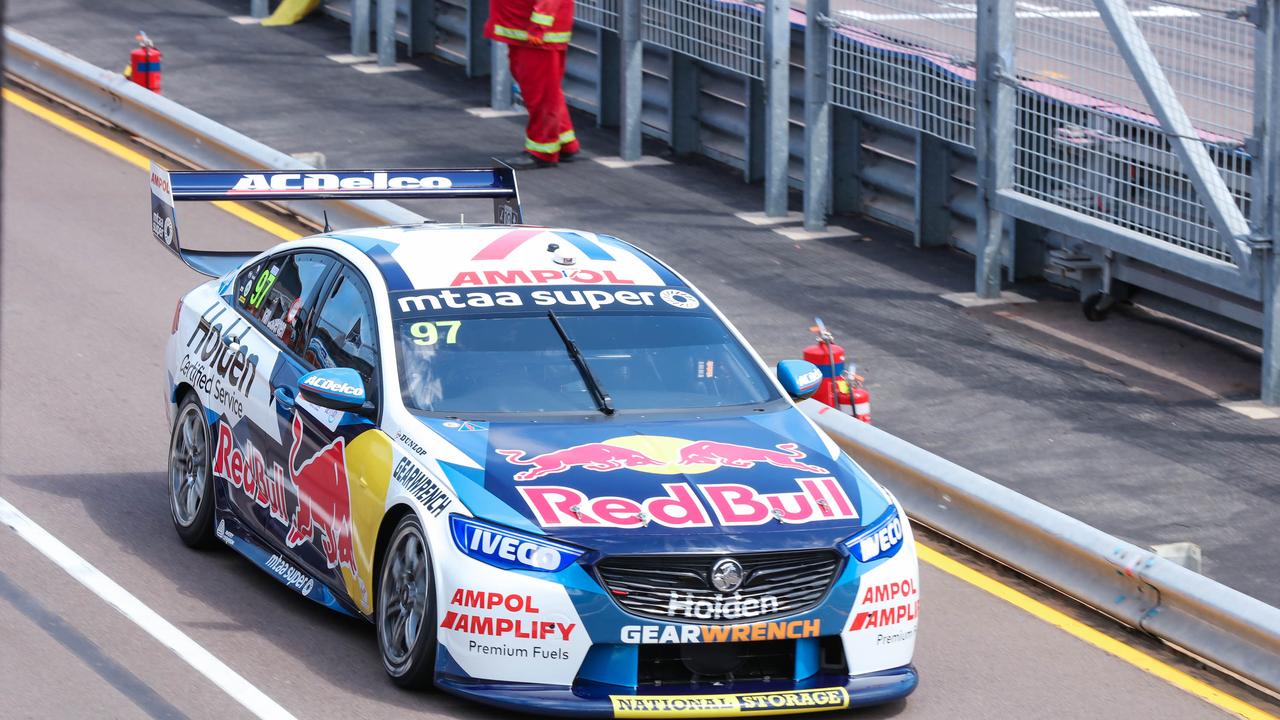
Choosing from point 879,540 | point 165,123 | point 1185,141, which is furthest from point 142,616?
point 165,123

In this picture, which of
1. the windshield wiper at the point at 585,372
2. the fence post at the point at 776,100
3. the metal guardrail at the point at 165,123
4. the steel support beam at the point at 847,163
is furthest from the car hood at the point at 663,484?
the steel support beam at the point at 847,163

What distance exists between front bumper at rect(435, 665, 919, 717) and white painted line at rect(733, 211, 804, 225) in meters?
9.30

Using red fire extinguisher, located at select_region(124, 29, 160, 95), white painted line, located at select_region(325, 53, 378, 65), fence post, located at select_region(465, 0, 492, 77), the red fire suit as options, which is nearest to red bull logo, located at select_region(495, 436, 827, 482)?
the red fire suit

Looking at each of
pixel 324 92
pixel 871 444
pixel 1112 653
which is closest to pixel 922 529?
pixel 871 444

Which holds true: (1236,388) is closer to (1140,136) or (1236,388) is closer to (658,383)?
(1140,136)

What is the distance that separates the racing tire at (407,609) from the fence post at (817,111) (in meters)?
8.80

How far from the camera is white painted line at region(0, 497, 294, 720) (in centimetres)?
658

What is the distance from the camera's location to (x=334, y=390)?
6961 mm

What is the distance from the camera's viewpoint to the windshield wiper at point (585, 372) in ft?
23.4

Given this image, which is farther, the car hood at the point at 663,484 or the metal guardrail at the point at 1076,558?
the metal guardrail at the point at 1076,558

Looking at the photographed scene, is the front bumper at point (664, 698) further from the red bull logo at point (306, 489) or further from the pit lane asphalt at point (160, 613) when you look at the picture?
the red bull logo at point (306, 489)

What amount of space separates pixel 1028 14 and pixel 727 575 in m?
7.74

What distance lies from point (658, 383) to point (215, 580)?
2112mm

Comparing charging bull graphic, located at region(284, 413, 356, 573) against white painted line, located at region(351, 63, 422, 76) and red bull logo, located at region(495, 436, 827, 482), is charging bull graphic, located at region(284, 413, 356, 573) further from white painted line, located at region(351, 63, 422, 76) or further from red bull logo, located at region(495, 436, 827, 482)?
white painted line, located at region(351, 63, 422, 76)
